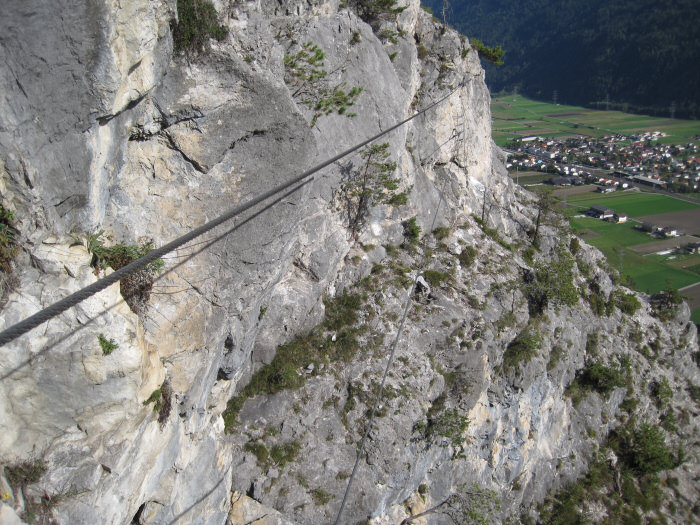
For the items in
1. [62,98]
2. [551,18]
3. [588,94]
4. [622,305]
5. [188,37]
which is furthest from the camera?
[551,18]

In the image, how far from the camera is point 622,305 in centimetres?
2791

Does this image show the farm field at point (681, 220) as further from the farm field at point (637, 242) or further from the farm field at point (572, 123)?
the farm field at point (572, 123)

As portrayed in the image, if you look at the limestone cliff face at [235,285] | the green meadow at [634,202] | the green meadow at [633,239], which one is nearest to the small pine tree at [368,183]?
the limestone cliff face at [235,285]

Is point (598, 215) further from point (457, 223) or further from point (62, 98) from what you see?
point (62, 98)

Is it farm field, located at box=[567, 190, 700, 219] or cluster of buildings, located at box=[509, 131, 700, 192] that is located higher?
cluster of buildings, located at box=[509, 131, 700, 192]

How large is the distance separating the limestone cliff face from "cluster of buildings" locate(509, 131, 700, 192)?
236 feet

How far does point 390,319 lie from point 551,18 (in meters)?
218

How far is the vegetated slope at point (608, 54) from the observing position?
129 m

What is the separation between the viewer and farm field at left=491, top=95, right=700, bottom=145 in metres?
116

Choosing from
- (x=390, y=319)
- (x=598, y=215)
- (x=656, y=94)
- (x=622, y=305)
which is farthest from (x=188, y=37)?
(x=656, y=94)

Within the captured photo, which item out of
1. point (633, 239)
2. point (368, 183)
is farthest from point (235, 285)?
point (633, 239)

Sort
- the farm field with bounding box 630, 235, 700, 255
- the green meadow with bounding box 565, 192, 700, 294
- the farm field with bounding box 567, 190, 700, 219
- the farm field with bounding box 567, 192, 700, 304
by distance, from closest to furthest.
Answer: the green meadow with bounding box 565, 192, 700, 294, the farm field with bounding box 567, 192, 700, 304, the farm field with bounding box 630, 235, 700, 255, the farm field with bounding box 567, 190, 700, 219

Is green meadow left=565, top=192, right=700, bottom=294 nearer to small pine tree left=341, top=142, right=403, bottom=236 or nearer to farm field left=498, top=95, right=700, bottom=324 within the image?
farm field left=498, top=95, right=700, bottom=324

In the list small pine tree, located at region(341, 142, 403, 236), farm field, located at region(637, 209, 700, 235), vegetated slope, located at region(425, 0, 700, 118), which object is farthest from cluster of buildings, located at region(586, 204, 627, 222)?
vegetated slope, located at region(425, 0, 700, 118)
